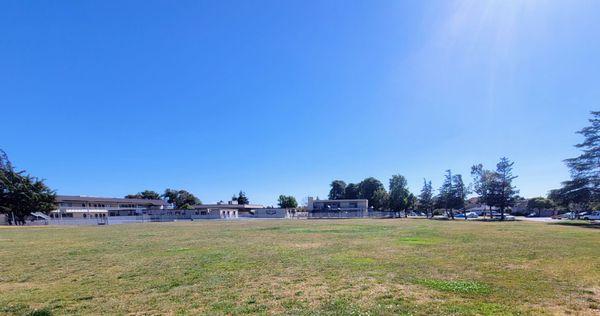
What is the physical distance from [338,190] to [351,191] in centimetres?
891

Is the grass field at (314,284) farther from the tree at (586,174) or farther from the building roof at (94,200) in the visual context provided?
the building roof at (94,200)

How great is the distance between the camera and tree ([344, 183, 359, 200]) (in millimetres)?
139000

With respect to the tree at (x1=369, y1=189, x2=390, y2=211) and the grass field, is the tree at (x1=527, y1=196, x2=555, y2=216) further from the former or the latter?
the grass field

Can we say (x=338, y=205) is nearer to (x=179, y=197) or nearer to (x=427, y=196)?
(x=427, y=196)

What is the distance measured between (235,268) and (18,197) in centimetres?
7340

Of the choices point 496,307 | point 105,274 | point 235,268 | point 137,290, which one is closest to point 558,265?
point 496,307

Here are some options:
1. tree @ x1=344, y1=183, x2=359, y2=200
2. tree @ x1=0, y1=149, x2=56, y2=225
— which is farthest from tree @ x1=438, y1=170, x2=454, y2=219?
tree @ x1=0, y1=149, x2=56, y2=225

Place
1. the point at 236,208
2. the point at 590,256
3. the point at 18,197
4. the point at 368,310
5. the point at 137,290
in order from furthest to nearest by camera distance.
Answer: the point at 236,208, the point at 18,197, the point at 590,256, the point at 137,290, the point at 368,310

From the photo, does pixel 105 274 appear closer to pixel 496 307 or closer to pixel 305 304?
pixel 305 304

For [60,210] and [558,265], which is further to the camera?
[60,210]

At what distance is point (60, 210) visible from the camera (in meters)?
91.8

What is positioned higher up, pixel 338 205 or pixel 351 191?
pixel 351 191

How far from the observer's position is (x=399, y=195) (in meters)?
97.1

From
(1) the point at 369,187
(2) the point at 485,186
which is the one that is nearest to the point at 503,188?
(2) the point at 485,186
